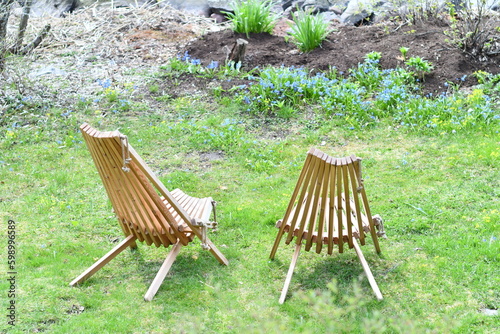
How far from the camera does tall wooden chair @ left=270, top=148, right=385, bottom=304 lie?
3.99m

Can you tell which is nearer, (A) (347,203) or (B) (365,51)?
(A) (347,203)

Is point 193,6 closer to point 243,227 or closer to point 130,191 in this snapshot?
point 243,227

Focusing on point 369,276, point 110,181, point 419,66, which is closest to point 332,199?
point 369,276

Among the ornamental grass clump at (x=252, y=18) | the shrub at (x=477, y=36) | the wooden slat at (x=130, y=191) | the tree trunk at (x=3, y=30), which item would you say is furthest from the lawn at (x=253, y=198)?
the ornamental grass clump at (x=252, y=18)

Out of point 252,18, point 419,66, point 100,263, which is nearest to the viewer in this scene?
point 100,263

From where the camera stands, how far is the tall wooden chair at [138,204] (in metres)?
3.97

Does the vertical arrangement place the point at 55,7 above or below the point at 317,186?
below

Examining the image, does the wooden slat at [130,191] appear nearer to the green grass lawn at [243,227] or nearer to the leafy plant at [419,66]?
the green grass lawn at [243,227]

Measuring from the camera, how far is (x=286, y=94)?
7.89 metres

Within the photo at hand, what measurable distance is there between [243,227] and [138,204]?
4.69 feet

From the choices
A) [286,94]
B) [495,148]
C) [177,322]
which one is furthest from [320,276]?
[286,94]

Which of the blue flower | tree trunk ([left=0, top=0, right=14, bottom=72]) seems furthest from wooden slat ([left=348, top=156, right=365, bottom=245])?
tree trunk ([left=0, top=0, right=14, bottom=72])

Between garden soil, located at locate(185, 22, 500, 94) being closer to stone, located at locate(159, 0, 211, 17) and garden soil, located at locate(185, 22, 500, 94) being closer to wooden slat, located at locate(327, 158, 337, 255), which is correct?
stone, located at locate(159, 0, 211, 17)

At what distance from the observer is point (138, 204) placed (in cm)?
416
